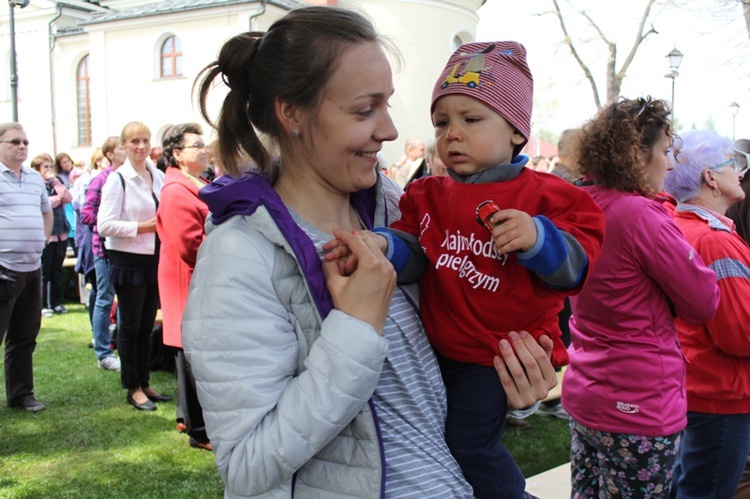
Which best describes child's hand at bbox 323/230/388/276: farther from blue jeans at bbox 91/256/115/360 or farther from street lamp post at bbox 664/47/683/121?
street lamp post at bbox 664/47/683/121

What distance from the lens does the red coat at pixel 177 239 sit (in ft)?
15.6

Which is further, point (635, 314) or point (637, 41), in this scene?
point (637, 41)

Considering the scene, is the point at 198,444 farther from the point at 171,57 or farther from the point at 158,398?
the point at 171,57

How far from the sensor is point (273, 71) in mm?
1616

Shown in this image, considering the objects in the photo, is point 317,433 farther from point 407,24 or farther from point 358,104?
point 407,24

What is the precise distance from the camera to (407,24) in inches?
1025

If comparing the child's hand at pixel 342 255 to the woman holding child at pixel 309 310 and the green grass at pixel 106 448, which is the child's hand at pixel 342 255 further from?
the green grass at pixel 106 448

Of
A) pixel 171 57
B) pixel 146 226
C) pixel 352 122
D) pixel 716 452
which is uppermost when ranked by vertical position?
pixel 171 57

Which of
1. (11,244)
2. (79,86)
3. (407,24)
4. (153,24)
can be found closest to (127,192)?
(11,244)

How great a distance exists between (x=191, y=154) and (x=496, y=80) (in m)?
3.77

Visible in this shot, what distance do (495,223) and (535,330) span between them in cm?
33

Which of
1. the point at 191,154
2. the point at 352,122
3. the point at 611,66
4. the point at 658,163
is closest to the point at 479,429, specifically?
the point at 352,122

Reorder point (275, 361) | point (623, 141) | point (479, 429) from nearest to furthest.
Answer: point (275, 361)
point (479, 429)
point (623, 141)

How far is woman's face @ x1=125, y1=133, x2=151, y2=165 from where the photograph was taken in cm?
586
